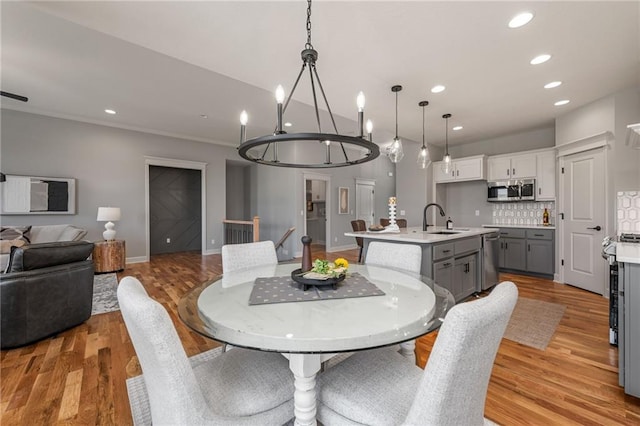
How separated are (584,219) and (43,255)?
615cm

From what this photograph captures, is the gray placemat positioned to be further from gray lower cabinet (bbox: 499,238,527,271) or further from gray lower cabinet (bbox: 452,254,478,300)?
gray lower cabinet (bbox: 499,238,527,271)

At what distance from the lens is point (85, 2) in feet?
6.52

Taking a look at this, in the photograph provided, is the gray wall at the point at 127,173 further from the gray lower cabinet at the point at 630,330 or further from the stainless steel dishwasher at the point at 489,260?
the gray lower cabinet at the point at 630,330

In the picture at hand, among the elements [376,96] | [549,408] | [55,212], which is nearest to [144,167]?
[55,212]

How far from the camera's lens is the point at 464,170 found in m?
Result: 5.43

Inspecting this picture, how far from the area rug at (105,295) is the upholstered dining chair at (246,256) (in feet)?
6.35

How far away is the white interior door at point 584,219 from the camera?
364cm

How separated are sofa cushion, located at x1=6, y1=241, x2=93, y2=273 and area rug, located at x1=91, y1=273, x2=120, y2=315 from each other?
2.15 feet

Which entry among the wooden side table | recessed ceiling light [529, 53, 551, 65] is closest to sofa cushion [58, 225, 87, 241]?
the wooden side table

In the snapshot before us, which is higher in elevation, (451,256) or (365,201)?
(365,201)

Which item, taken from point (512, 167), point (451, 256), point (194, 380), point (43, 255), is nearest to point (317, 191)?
point (512, 167)

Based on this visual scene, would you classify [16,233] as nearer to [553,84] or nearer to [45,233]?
[45,233]

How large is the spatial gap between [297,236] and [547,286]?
462 cm

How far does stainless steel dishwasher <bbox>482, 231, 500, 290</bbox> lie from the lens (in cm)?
370
